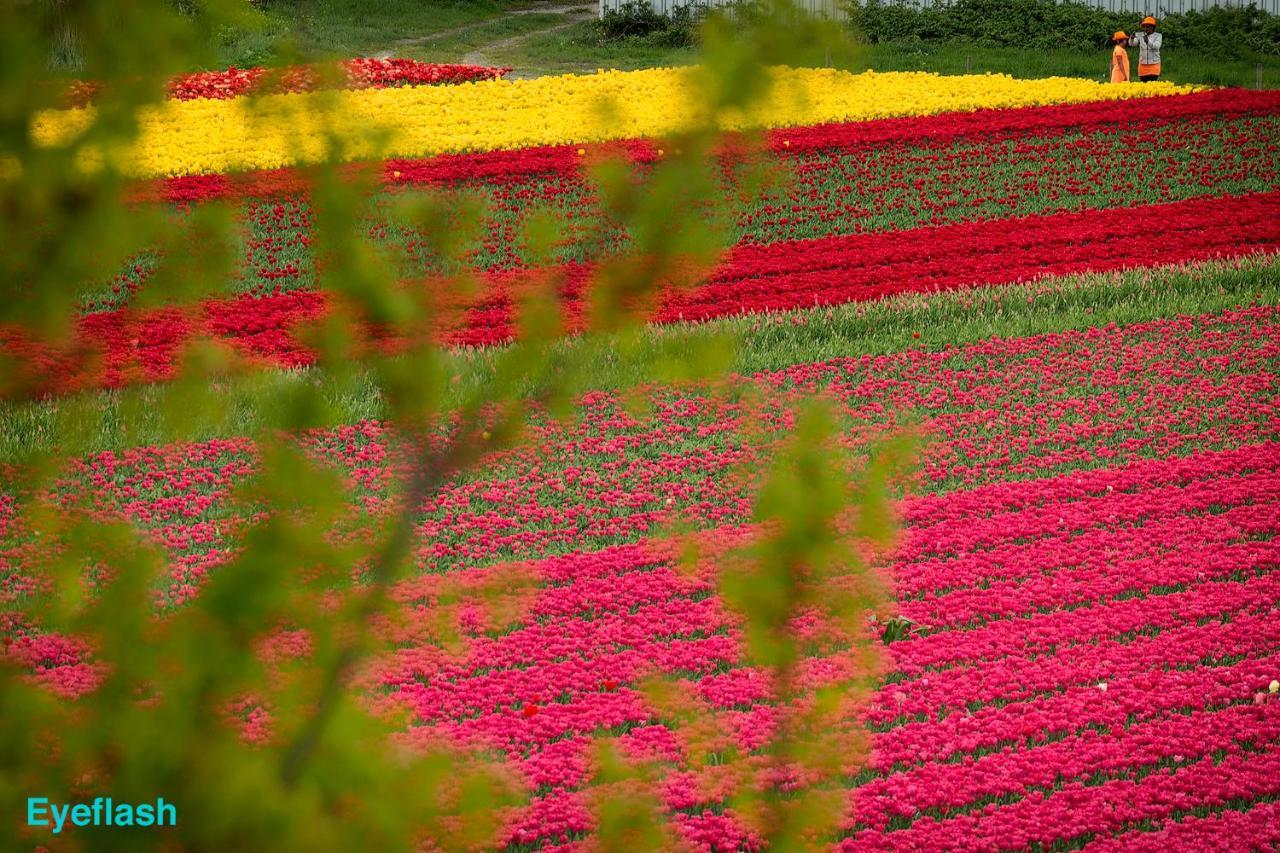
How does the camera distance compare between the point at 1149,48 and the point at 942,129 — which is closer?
the point at 942,129

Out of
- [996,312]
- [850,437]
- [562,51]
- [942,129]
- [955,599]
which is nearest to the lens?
[955,599]

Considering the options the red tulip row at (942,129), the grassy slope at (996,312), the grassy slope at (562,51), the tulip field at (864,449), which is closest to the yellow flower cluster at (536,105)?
the red tulip row at (942,129)

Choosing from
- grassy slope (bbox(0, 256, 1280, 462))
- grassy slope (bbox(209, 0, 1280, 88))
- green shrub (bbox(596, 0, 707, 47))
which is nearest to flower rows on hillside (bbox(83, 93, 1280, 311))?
grassy slope (bbox(0, 256, 1280, 462))

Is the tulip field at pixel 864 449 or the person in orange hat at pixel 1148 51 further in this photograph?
the person in orange hat at pixel 1148 51

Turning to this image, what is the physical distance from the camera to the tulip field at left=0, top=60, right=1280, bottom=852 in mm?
1680

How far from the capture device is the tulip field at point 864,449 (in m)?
1.68

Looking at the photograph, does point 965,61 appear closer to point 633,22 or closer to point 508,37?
point 633,22

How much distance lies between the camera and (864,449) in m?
6.86

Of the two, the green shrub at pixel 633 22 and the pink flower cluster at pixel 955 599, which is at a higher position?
the green shrub at pixel 633 22

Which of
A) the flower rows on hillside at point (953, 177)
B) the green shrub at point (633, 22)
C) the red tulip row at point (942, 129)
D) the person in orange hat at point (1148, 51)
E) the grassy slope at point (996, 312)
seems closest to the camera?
the grassy slope at point (996, 312)

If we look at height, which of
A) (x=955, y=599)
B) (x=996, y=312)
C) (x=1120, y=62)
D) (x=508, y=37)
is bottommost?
(x=955, y=599)

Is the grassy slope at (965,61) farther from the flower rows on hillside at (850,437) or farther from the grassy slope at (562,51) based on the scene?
the flower rows on hillside at (850,437)

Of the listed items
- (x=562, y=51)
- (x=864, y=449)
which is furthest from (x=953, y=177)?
(x=562, y=51)

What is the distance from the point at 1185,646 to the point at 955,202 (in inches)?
292
